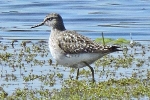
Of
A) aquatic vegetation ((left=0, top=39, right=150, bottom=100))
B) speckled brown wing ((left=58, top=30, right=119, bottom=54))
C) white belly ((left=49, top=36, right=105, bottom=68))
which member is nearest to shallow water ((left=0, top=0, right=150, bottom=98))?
aquatic vegetation ((left=0, top=39, right=150, bottom=100))

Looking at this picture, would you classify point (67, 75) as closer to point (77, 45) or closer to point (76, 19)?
point (77, 45)

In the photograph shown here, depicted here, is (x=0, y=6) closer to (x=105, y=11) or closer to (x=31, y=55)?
(x=105, y=11)

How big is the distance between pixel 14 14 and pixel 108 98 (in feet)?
40.8

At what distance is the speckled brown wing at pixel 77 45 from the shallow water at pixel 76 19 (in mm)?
748

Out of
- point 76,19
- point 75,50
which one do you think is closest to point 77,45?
point 75,50

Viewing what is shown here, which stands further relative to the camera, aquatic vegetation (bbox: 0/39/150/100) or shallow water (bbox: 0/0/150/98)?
shallow water (bbox: 0/0/150/98)

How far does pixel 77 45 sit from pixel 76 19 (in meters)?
9.44

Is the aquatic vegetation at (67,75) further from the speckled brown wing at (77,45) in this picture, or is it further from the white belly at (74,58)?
the speckled brown wing at (77,45)

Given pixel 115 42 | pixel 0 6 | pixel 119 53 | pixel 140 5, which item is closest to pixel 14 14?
pixel 0 6

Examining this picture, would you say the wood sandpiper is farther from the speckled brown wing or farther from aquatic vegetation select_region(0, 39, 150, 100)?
aquatic vegetation select_region(0, 39, 150, 100)

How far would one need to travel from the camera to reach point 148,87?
Result: 1052cm

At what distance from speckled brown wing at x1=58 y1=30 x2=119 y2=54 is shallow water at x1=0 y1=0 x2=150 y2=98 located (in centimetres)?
75

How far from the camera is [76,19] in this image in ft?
68.6

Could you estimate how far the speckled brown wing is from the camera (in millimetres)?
11312
